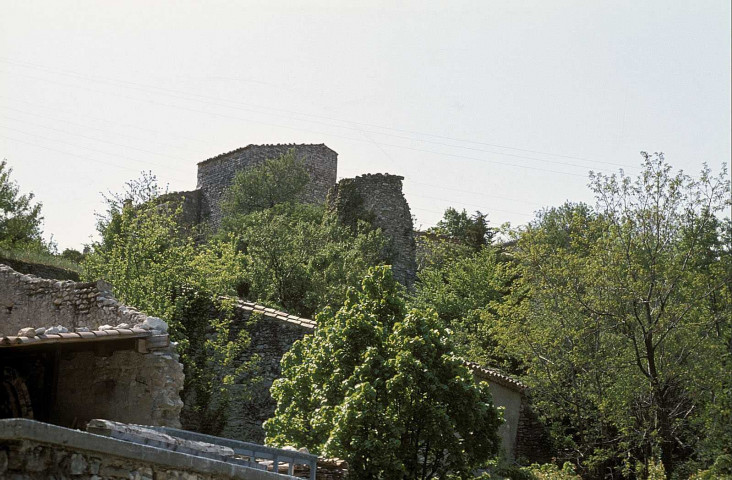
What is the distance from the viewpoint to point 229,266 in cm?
2175

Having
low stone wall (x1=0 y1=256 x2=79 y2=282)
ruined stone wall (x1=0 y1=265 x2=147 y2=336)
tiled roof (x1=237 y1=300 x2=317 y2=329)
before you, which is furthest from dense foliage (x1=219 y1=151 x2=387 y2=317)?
ruined stone wall (x1=0 y1=265 x2=147 y2=336)

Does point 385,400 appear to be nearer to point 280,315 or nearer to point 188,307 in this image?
point 280,315

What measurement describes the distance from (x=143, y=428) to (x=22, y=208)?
878 inches

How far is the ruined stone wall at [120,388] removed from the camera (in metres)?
11.1

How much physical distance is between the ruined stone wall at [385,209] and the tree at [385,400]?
59.0 feet

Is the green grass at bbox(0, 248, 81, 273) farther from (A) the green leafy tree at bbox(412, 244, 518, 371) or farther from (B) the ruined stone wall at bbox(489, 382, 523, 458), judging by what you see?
(B) the ruined stone wall at bbox(489, 382, 523, 458)

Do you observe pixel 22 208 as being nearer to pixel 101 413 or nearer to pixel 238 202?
pixel 238 202

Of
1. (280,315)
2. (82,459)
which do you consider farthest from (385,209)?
(82,459)

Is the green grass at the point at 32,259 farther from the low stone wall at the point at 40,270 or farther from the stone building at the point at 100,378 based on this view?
the stone building at the point at 100,378

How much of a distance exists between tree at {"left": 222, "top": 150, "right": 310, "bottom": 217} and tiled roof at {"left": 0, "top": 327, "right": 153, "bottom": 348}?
24508 mm

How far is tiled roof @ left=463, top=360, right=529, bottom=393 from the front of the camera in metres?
19.0

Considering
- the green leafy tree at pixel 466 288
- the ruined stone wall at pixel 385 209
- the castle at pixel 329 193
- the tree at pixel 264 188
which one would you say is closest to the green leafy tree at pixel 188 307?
the green leafy tree at pixel 466 288

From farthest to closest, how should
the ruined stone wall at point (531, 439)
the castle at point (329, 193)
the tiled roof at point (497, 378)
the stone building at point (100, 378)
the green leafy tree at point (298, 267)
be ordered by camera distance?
the castle at point (329, 193)
the green leafy tree at point (298, 267)
the ruined stone wall at point (531, 439)
the tiled roof at point (497, 378)
the stone building at point (100, 378)

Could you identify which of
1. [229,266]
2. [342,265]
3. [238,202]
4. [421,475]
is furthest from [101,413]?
[238,202]
